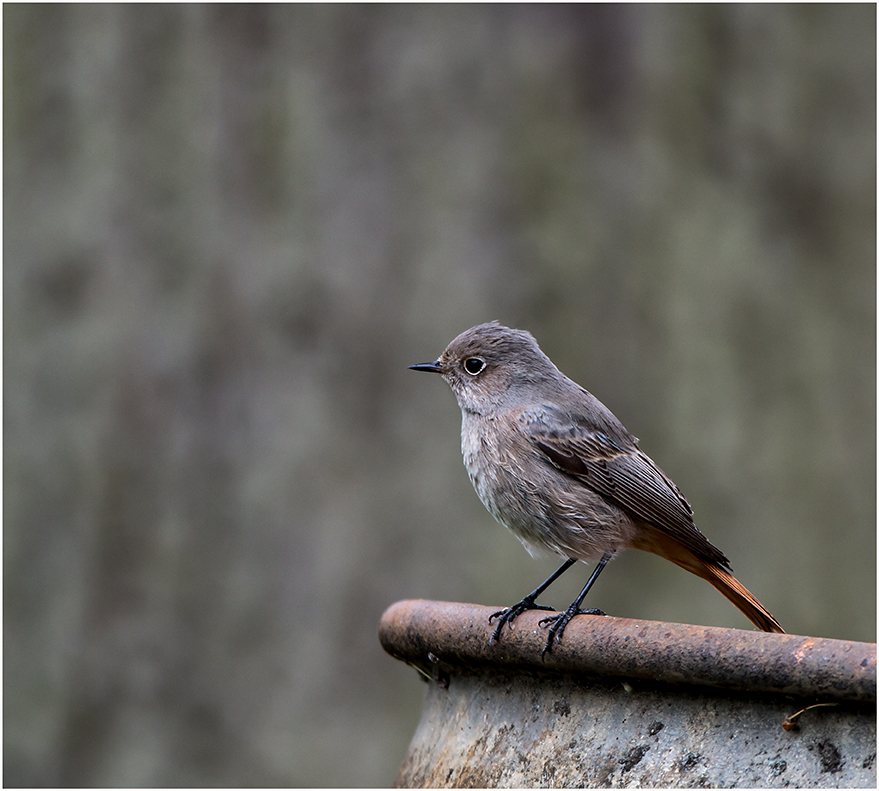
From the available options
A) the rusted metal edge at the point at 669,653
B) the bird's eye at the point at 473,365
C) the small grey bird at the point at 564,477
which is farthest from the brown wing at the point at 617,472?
the rusted metal edge at the point at 669,653

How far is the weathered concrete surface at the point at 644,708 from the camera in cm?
142

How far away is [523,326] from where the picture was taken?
5.43 metres

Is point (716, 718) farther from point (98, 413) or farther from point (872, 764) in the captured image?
point (98, 413)

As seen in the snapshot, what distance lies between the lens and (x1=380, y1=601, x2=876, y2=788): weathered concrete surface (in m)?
1.42

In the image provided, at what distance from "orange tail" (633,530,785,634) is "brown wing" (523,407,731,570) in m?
0.04

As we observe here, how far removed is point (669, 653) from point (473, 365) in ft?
4.98

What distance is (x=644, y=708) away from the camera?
63.1 inches

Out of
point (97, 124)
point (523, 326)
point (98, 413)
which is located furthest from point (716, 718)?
point (97, 124)

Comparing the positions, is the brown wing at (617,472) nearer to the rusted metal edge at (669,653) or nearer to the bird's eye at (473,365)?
the bird's eye at (473,365)

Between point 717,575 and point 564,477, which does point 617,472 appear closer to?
point 564,477

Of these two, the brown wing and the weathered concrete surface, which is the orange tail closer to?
the brown wing

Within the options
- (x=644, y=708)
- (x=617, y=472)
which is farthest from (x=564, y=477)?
(x=644, y=708)

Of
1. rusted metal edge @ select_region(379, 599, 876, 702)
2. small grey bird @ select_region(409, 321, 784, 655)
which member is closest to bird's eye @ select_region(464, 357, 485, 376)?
small grey bird @ select_region(409, 321, 784, 655)

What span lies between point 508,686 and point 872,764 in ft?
2.26
